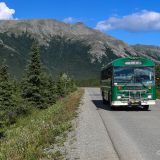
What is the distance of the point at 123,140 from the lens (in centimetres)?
1380

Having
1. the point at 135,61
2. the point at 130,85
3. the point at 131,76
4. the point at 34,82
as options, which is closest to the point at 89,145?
the point at 130,85

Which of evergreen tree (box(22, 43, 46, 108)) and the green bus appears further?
evergreen tree (box(22, 43, 46, 108))

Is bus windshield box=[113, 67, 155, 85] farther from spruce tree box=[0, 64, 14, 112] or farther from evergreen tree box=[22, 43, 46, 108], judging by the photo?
evergreen tree box=[22, 43, 46, 108]

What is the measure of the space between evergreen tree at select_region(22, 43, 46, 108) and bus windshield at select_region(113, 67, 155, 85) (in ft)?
38.1

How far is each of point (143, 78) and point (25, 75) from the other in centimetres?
1333

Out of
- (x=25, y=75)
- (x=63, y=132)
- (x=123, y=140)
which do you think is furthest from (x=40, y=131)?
(x=25, y=75)

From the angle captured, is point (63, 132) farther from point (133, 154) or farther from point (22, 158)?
point (22, 158)

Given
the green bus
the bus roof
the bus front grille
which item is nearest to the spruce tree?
the green bus

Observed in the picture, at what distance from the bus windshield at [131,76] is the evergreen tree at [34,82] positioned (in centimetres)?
1161

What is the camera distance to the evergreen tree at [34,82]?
38.1 metres

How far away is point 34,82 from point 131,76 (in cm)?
1271

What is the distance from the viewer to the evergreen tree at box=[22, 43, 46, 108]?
38.1m

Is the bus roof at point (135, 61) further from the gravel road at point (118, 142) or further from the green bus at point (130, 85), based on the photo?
the gravel road at point (118, 142)

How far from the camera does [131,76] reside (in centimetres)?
2802
